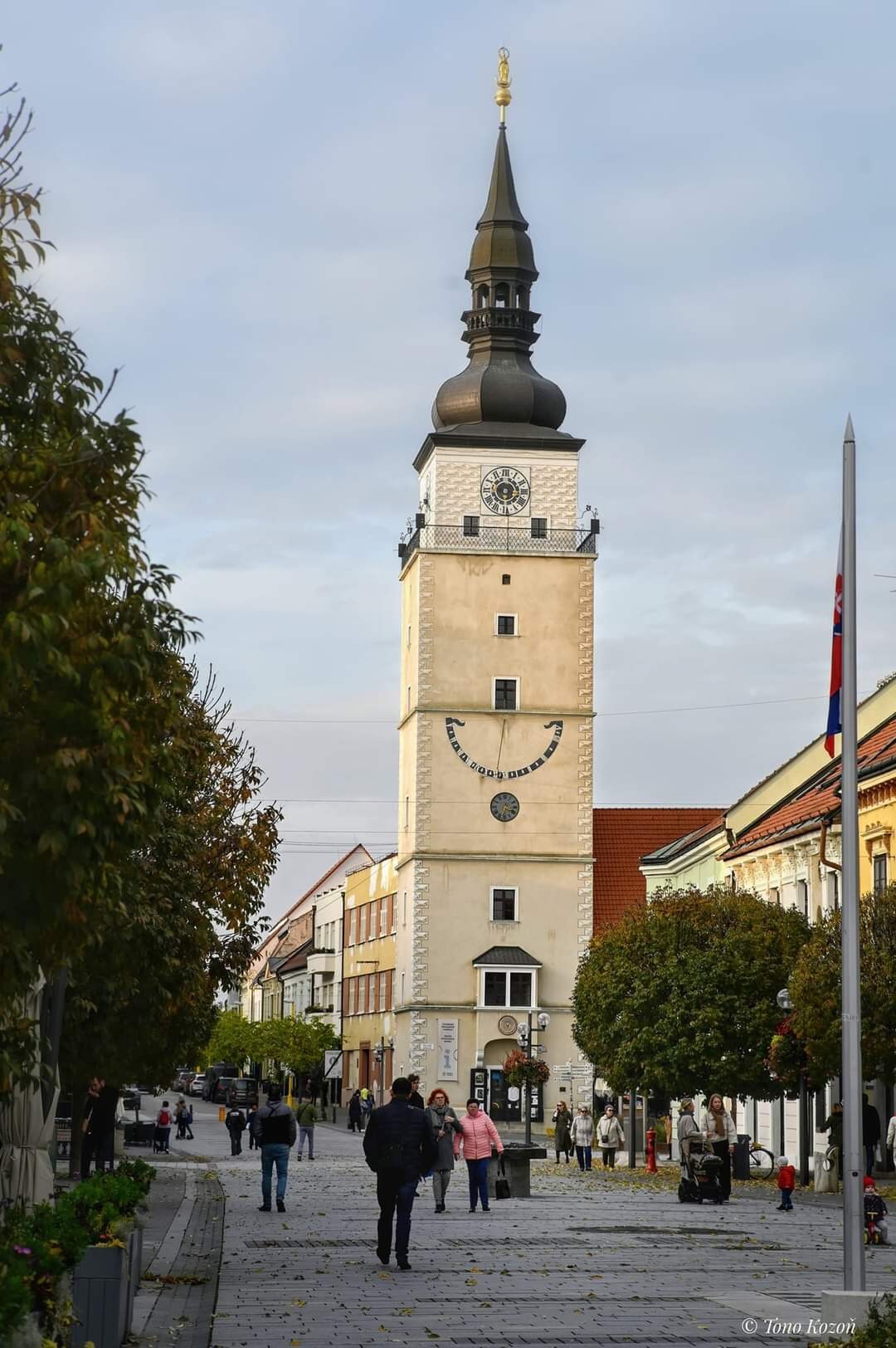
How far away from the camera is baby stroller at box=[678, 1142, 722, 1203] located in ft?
107

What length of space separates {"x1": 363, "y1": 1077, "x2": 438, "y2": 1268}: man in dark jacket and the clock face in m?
70.1

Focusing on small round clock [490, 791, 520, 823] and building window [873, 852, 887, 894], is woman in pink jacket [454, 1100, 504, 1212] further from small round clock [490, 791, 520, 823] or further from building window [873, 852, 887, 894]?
small round clock [490, 791, 520, 823]

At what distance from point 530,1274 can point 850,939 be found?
5.73 metres

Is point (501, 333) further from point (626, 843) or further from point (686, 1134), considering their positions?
point (686, 1134)

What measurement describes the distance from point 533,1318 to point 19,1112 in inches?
183

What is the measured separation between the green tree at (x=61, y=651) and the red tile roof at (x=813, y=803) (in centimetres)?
3128

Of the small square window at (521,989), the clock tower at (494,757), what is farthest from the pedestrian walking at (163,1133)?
the small square window at (521,989)

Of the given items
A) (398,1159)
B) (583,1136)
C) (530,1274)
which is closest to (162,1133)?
(583,1136)

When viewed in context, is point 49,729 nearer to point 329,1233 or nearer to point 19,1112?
point 19,1112

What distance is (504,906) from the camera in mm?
85000

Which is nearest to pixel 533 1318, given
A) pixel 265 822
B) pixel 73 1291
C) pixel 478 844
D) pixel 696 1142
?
pixel 73 1291

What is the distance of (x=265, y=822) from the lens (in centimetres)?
3675

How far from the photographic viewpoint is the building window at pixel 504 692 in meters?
85.9

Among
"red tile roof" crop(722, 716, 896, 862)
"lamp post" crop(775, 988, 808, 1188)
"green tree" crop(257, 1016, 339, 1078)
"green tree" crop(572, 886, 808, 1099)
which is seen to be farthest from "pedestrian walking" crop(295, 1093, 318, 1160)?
"green tree" crop(257, 1016, 339, 1078)
